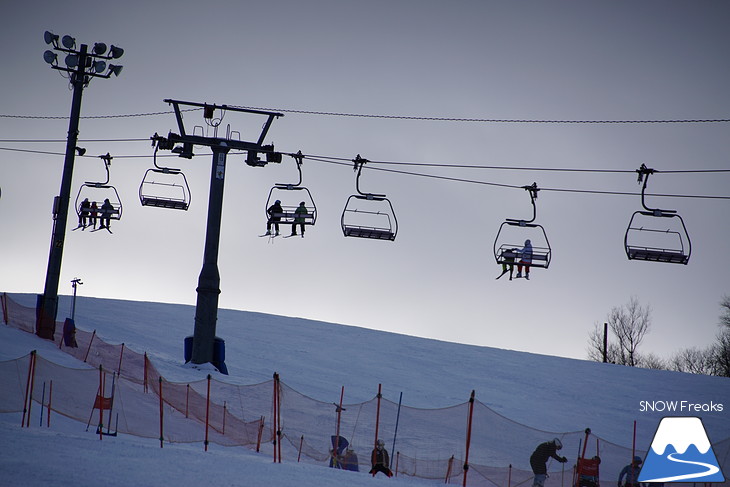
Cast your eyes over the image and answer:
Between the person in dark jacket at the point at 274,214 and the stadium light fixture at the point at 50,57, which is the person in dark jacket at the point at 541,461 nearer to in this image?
the person in dark jacket at the point at 274,214

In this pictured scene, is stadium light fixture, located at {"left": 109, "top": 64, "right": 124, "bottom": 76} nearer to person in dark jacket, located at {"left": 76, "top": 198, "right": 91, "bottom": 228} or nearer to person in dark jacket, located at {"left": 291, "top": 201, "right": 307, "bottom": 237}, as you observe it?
person in dark jacket, located at {"left": 76, "top": 198, "right": 91, "bottom": 228}

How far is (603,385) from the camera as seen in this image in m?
38.1

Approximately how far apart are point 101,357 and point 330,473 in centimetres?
1273

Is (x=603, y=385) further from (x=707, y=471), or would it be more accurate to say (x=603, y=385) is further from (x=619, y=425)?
(x=707, y=471)

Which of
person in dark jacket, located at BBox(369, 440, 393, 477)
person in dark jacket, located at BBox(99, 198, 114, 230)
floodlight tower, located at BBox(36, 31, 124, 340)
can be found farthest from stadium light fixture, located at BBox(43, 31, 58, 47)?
person in dark jacket, located at BBox(369, 440, 393, 477)

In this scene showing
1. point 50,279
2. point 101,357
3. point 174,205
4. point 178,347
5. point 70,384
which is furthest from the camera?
point 178,347

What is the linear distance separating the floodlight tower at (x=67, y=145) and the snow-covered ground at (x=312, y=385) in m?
0.91

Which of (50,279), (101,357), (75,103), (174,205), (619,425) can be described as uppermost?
(75,103)

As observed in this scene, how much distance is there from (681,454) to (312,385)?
24879mm

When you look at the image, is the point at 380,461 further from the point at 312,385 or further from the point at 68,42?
the point at 68,42

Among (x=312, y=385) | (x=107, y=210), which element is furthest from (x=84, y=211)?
(x=312, y=385)

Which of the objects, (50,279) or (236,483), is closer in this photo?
(236,483)

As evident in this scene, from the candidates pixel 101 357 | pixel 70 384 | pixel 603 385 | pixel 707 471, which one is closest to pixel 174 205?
pixel 101 357

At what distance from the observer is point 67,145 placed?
27.6 meters
